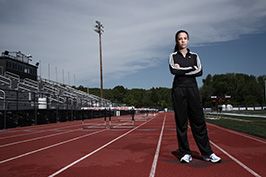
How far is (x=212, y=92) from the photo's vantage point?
132 m

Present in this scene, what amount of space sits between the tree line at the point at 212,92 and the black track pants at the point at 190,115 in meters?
110

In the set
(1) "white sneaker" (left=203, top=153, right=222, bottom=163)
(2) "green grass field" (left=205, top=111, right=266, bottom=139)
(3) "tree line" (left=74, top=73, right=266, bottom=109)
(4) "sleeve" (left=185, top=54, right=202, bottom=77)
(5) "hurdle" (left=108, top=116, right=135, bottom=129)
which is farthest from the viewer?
(3) "tree line" (left=74, top=73, right=266, bottom=109)

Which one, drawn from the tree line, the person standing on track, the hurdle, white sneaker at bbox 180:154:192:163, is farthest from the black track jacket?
the tree line

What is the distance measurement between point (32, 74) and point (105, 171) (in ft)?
Result: 150

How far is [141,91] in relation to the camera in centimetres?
15438

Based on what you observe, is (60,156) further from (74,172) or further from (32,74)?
(32,74)

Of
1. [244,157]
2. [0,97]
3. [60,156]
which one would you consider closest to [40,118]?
[0,97]

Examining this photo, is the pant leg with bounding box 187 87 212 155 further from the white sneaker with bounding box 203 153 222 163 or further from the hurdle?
the hurdle

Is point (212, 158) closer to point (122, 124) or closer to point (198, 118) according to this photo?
point (198, 118)

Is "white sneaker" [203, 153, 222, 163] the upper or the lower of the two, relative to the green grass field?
lower

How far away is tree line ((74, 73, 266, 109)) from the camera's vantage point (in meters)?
128

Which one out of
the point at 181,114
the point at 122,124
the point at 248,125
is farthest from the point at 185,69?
the point at 122,124

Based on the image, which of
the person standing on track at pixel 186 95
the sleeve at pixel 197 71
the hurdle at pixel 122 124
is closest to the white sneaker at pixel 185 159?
the person standing on track at pixel 186 95

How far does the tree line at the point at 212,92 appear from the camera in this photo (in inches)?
5049
